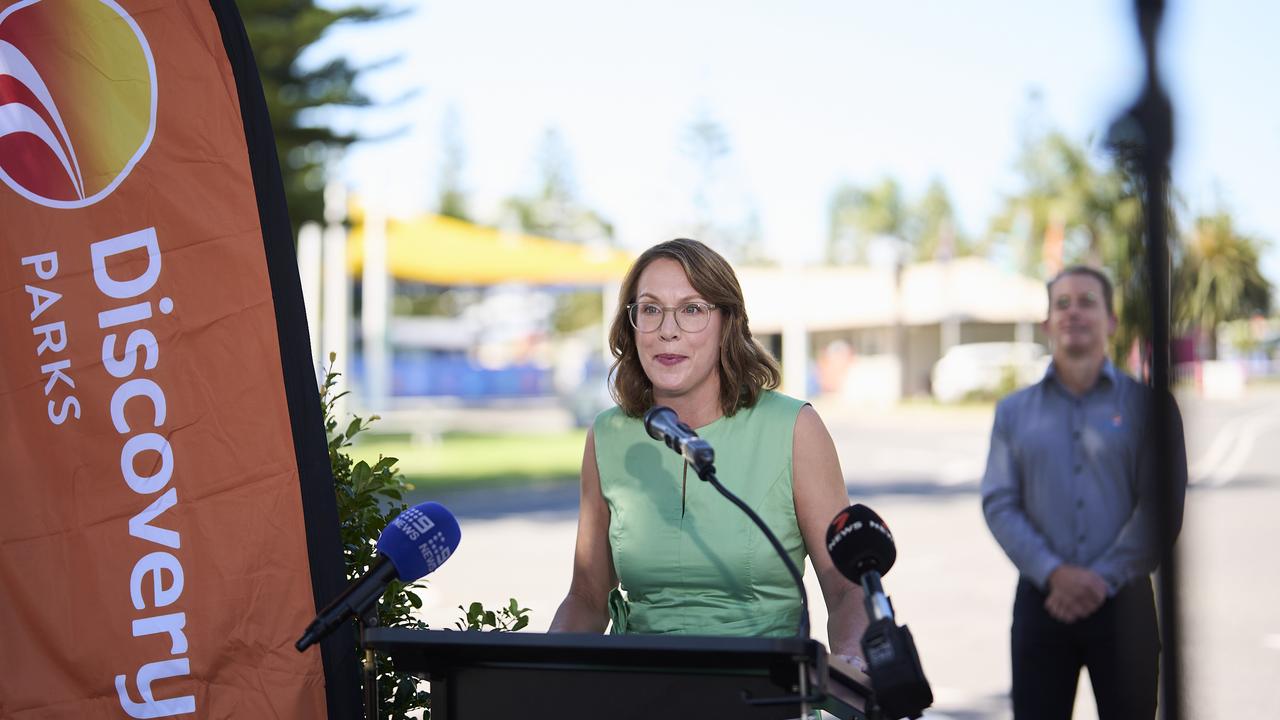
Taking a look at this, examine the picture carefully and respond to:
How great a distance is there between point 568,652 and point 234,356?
1135mm

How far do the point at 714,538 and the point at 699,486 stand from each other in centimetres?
15

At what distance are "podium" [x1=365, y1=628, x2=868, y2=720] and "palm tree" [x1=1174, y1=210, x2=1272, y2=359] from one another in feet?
2.68

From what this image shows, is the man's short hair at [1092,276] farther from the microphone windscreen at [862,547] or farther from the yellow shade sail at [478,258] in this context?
the yellow shade sail at [478,258]

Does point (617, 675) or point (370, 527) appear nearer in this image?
point (617, 675)

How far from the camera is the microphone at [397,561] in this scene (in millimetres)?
Result: 2361

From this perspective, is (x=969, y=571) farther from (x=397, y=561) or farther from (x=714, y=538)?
(x=397, y=561)

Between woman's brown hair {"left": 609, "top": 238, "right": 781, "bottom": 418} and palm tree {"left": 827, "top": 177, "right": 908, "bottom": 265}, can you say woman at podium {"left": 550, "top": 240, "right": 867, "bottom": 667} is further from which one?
palm tree {"left": 827, "top": 177, "right": 908, "bottom": 265}

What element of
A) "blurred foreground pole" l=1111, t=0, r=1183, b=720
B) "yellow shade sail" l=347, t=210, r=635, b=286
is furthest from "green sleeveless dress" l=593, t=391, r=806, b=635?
"yellow shade sail" l=347, t=210, r=635, b=286

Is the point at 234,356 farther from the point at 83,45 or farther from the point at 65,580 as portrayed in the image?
the point at 83,45

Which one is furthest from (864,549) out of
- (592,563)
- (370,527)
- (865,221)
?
(865,221)

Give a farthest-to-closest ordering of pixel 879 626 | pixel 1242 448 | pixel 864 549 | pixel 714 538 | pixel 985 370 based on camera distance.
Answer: pixel 985 370, pixel 1242 448, pixel 714 538, pixel 864 549, pixel 879 626

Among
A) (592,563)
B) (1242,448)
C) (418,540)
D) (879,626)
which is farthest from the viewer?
(1242,448)

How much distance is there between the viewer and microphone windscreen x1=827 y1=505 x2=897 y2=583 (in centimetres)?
207

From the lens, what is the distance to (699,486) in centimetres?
303
